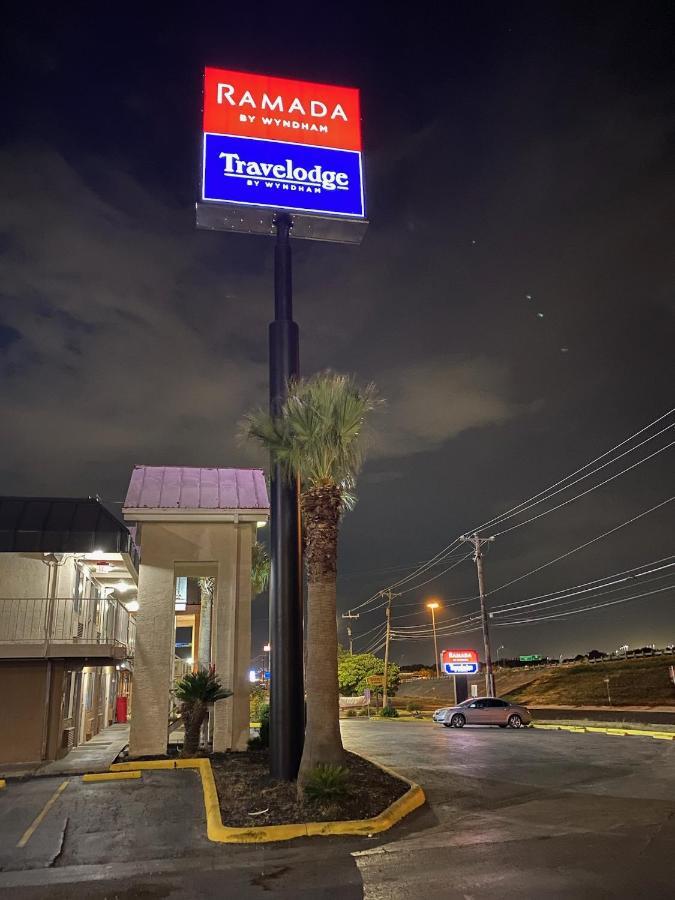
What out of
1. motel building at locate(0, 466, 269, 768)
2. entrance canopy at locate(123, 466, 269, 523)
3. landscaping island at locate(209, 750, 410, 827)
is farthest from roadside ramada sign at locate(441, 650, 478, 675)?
landscaping island at locate(209, 750, 410, 827)

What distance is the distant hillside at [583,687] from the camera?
6148 centimetres

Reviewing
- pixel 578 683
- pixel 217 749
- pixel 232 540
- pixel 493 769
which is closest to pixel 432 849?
pixel 493 769

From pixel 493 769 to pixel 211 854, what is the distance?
360 inches

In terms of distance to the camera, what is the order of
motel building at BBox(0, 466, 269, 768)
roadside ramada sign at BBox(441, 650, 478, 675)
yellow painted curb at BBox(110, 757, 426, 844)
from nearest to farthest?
yellow painted curb at BBox(110, 757, 426, 844), motel building at BBox(0, 466, 269, 768), roadside ramada sign at BBox(441, 650, 478, 675)

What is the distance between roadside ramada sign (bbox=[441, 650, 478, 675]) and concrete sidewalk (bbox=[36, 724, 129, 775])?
30.5 metres

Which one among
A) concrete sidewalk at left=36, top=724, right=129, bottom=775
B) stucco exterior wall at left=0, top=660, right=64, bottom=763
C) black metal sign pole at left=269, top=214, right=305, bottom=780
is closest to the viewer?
black metal sign pole at left=269, top=214, right=305, bottom=780

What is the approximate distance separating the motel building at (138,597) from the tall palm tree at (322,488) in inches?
249

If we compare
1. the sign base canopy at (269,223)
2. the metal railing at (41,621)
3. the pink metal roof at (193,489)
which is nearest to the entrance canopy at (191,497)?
the pink metal roof at (193,489)

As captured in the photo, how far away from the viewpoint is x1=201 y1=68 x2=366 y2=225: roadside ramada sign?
20281mm

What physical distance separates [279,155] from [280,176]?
832 millimetres

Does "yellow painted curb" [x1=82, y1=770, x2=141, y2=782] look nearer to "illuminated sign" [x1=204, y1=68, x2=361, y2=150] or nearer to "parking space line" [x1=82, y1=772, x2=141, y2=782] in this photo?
"parking space line" [x1=82, y1=772, x2=141, y2=782]

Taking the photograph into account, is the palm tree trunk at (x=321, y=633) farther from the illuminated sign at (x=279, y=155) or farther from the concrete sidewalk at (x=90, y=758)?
the illuminated sign at (x=279, y=155)

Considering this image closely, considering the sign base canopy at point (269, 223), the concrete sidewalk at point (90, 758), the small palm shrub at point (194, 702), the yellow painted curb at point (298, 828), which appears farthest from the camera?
the sign base canopy at point (269, 223)

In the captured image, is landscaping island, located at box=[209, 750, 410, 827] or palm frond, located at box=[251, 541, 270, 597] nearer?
landscaping island, located at box=[209, 750, 410, 827]
